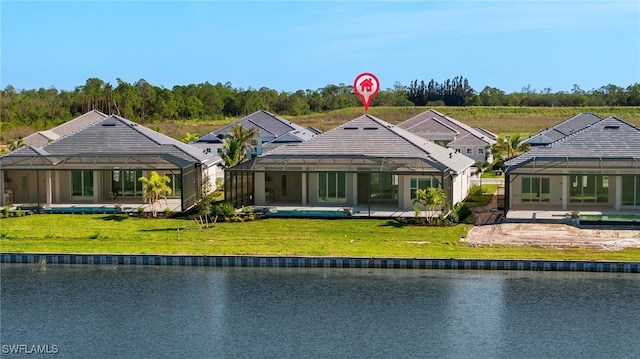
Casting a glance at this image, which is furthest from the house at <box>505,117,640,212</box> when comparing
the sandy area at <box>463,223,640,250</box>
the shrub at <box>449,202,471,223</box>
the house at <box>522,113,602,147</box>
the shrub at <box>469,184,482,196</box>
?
the house at <box>522,113,602,147</box>

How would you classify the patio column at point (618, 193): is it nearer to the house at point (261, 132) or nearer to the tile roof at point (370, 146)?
the tile roof at point (370, 146)

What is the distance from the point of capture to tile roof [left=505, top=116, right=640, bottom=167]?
42.7 metres

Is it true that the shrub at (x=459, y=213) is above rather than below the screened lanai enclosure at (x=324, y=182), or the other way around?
below

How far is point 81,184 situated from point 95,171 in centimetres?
112

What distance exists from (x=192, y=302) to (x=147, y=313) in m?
1.64

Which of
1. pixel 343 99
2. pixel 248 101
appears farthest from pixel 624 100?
→ pixel 248 101

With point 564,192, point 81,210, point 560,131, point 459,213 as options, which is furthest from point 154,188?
point 560,131

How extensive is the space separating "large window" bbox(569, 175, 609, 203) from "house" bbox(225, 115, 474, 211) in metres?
5.39

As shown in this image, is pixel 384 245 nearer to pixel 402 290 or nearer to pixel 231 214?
pixel 402 290

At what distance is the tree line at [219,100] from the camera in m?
107

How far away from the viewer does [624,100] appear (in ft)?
462

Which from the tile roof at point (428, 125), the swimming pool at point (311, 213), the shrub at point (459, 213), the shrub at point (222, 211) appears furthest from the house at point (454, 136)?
the shrub at point (222, 211)

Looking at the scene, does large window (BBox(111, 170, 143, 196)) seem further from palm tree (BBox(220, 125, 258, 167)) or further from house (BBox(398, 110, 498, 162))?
house (BBox(398, 110, 498, 162))

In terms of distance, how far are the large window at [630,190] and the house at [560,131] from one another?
1966 centimetres
